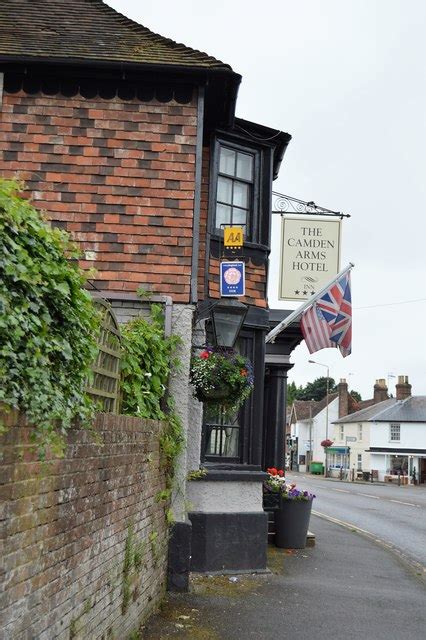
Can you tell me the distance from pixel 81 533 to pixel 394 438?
5828 cm

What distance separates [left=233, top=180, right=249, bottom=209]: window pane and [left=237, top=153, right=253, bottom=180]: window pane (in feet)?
0.43

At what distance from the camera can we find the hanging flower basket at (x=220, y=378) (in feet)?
28.8

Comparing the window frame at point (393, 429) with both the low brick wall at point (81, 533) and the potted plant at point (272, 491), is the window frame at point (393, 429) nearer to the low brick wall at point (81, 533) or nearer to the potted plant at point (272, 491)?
the potted plant at point (272, 491)

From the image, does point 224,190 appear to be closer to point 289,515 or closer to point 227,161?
point 227,161

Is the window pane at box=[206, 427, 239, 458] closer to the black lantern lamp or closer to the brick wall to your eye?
the black lantern lamp

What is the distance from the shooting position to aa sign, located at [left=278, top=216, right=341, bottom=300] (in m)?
12.8

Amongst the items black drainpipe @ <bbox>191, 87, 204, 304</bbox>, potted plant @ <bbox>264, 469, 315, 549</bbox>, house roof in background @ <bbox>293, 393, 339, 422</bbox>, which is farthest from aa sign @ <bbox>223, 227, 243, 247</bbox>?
house roof in background @ <bbox>293, 393, 339, 422</bbox>

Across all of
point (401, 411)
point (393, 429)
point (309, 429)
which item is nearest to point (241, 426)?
point (401, 411)

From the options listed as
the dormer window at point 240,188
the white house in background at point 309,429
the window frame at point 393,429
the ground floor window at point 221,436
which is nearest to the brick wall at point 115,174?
the dormer window at point 240,188

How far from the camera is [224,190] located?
10938 millimetres

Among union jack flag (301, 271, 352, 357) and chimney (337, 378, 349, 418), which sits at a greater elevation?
chimney (337, 378, 349, 418)

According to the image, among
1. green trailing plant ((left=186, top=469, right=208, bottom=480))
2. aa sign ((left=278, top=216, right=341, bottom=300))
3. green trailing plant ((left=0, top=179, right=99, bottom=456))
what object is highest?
aa sign ((left=278, top=216, right=341, bottom=300))

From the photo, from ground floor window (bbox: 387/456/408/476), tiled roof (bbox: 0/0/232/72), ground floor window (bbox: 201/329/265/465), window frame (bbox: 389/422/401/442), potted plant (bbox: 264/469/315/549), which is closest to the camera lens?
tiled roof (bbox: 0/0/232/72)

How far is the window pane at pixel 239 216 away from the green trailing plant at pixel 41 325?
6.64m
